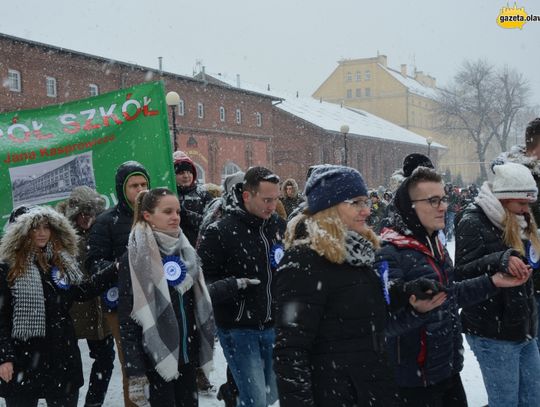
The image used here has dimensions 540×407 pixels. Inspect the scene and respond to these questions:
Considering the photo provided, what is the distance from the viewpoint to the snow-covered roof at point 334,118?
154 ft

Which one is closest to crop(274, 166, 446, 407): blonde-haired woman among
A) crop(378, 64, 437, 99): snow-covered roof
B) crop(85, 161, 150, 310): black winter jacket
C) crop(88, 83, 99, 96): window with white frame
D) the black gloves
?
the black gloves

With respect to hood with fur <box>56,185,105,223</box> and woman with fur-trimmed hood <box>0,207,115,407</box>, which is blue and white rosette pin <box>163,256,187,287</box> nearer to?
woman with fur-trimmed hood <box>0,207,115,407</box>

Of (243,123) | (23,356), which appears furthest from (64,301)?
(243,123)

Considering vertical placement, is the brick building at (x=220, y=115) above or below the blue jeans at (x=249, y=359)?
above

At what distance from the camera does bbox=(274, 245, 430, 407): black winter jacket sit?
8.55 ft

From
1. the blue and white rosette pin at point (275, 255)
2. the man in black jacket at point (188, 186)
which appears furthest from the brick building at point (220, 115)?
the blue and white rosette pin at point (275, 255)

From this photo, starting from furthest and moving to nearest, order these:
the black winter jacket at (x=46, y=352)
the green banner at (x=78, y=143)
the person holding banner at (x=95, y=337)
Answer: the green banner at (x=78, y=143) < the person holding banner at (x=95, y=337) < the black winter jacket at (x=46, y=352)

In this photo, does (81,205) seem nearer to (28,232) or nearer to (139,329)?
(28,232)

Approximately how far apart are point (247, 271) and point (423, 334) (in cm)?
150

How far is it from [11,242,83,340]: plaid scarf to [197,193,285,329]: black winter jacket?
1096 millimetres

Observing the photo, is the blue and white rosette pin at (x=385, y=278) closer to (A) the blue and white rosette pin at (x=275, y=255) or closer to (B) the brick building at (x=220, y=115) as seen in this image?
(A) the blue and white rosette pin at (x=275, y=255)

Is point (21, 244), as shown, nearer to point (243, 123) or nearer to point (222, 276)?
point (222, 276)

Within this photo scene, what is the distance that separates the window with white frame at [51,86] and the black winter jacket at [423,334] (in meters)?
26.5

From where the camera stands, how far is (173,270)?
3.80 meters
